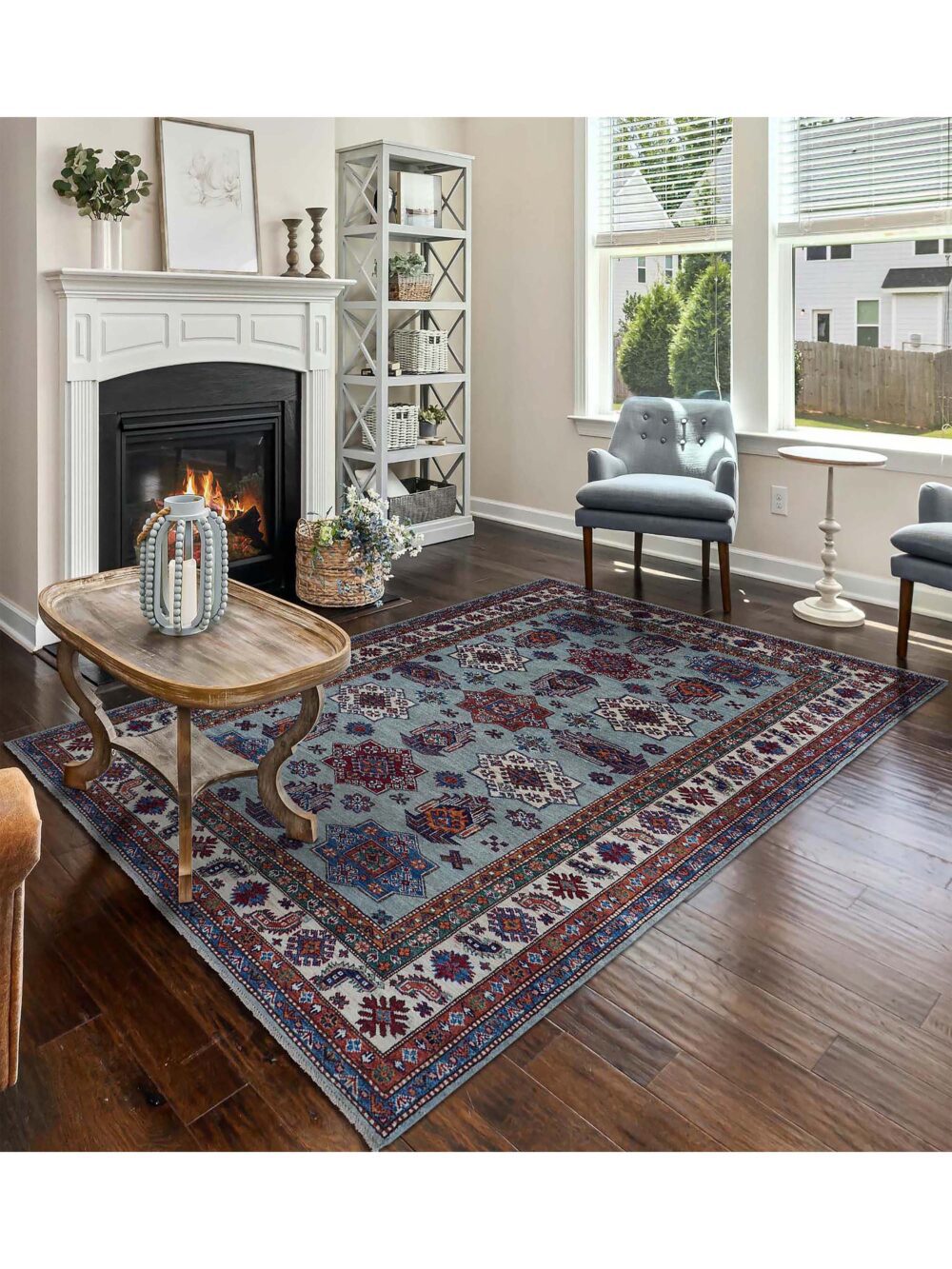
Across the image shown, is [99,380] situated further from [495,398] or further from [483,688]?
[495,398]

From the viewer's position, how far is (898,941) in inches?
78.9

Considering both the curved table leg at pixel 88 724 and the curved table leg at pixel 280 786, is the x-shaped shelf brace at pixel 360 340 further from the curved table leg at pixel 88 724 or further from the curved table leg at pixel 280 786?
the curved table leg at pixel 280 786

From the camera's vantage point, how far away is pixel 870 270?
13.9 feet

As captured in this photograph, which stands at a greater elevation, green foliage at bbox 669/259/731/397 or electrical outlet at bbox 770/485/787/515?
green foliage at bbox 669/259/731/397

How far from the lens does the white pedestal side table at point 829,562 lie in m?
3.99

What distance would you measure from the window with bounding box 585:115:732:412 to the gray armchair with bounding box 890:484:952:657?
1.50 m

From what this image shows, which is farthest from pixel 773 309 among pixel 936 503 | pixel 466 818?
pixel 466 818

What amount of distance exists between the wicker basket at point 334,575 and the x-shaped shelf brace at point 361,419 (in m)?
0.98

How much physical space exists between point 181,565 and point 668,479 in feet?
8.73

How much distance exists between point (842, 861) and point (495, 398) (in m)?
4.32

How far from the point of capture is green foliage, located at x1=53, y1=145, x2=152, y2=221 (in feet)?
11.1

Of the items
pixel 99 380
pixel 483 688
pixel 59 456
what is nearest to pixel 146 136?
pixel 99 380

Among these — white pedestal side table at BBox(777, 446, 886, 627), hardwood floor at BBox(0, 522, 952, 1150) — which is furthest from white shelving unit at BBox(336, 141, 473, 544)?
hardwood floor at BBox(0, 522, 952, 1150)

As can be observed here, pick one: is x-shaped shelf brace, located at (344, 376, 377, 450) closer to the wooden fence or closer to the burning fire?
the burning fire
